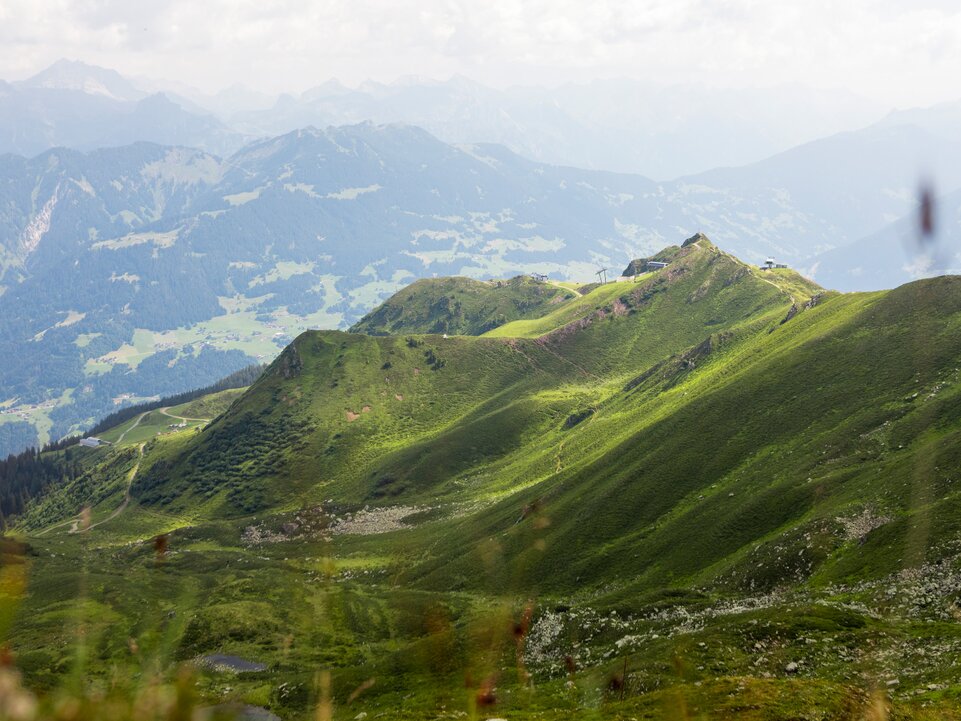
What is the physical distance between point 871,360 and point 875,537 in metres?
66.9

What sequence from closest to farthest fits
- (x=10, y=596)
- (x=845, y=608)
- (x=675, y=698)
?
(x=675, y=698)
(x=845, y=608)
(x=10, y=596)

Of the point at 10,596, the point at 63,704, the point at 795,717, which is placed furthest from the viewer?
the point at 10,596

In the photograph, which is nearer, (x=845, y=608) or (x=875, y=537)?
(x=845, y=608)

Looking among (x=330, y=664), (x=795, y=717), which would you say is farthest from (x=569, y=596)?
(x=795, y=717)

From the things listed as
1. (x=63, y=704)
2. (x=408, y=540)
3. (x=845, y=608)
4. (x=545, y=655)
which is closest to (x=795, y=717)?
(x=845, y=608)

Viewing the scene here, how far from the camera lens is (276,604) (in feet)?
481

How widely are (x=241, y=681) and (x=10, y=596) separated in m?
83.3

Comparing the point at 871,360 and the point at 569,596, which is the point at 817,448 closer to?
the point at 871,360

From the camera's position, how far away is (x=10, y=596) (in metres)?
161

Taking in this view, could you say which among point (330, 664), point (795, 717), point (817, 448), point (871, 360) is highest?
point (871, 360)

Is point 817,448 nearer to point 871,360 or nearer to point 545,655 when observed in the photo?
point 871,360

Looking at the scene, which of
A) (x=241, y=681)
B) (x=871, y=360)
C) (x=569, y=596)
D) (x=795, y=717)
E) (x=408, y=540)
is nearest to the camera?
(x=795, y=717)

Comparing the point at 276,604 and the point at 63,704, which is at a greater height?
the point at 63,704

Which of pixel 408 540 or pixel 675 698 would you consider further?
pixel 408 540
